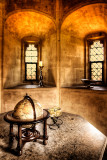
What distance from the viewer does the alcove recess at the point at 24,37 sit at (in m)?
4.95

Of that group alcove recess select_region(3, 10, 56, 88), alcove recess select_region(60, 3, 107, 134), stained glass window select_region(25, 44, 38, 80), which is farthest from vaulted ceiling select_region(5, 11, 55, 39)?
alcove recess select_region(60, 3, 107, 134)

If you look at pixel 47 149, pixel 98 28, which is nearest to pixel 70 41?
pixel 98 28

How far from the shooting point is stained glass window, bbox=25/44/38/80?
242 inches

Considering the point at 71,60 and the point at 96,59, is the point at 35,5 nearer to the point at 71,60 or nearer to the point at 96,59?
the point at 71,60

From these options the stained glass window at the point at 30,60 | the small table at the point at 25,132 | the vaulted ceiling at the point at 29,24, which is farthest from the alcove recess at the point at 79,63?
the small table at the point at 25,132

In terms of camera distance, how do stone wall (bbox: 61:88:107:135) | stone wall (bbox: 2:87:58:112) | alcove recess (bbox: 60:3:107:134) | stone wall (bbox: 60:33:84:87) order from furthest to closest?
stone wall (bbox: 60:33:84:87)
stone wall (bbox: 2:87:58:112)
alcove recess (bbox: 60:3:107:134)
stone wall (bbox: 61:88:107:135)

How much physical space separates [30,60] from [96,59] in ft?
10.3

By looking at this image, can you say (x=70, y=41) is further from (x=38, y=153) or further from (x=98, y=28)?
(x=38, y=153)

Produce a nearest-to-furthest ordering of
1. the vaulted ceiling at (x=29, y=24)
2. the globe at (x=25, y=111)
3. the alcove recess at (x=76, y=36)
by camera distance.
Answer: the globe at (x=25, y=111), the alcove recess at (x=76, y=36), the vaulted ceiling at (x=29, y=24)

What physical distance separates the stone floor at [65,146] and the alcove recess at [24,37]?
8.97 feet

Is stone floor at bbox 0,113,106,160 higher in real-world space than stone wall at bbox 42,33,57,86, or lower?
lower

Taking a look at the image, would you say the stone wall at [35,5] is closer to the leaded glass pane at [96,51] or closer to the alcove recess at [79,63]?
the alcove recess at [79,63]

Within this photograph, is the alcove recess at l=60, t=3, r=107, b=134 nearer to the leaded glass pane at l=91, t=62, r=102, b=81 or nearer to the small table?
the leaded glass pane at l=91, t=62, r=102, b=81

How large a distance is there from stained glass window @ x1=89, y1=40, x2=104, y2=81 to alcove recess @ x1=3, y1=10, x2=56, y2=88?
1.84 metres
